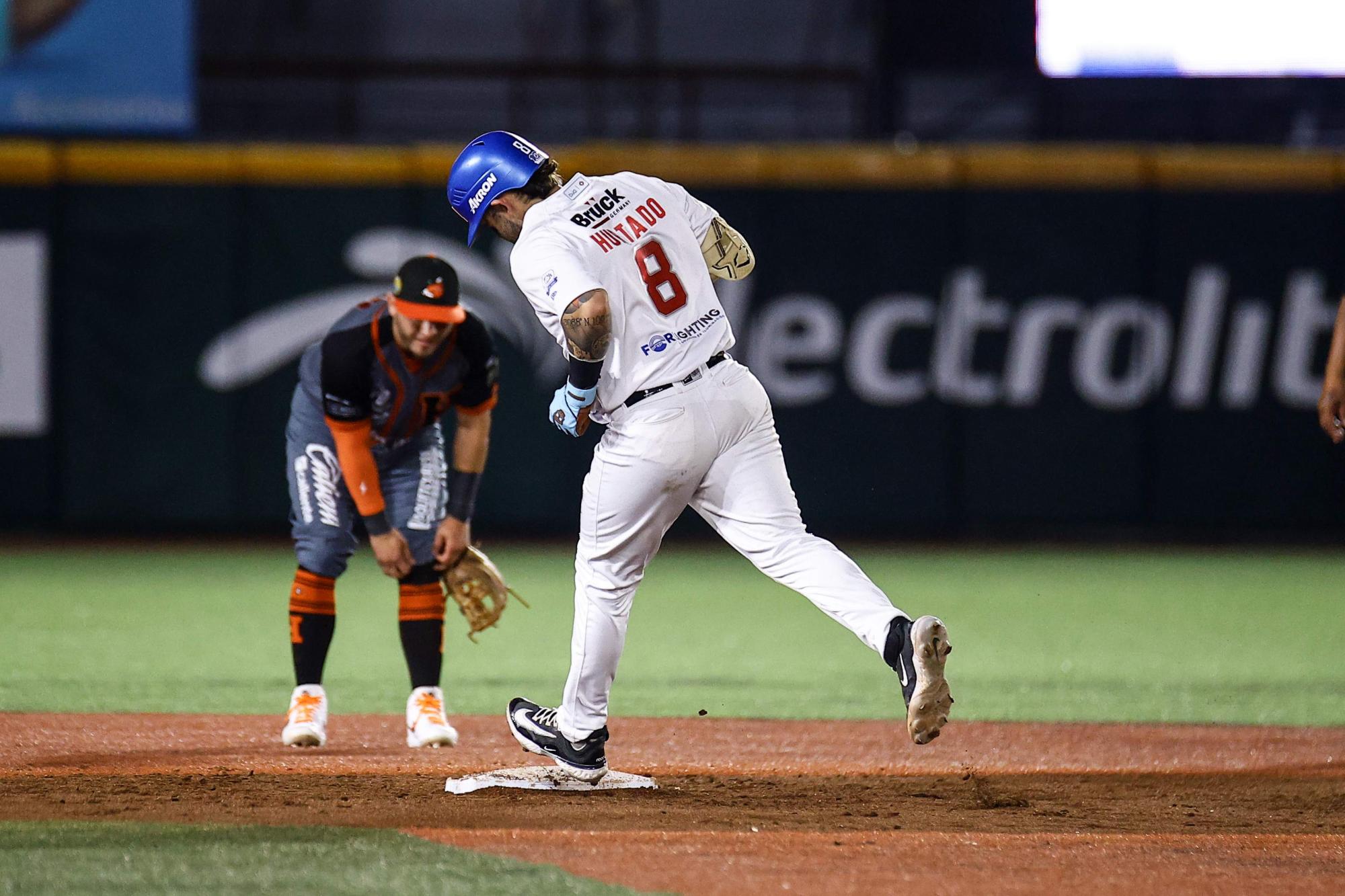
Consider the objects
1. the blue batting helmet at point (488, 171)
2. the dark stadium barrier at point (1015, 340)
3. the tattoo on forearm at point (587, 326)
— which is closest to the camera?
the tattoo on forearm at point (587, 326)

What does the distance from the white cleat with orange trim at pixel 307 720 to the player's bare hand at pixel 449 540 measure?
0.61 meters

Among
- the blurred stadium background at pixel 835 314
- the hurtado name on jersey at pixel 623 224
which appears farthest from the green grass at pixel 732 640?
the hurtado name on jersey at pixel 623 224

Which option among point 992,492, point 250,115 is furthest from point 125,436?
point 992,492

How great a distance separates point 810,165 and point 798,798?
9202mm

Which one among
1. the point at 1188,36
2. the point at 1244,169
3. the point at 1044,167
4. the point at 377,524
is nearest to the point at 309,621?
the point at 377,524

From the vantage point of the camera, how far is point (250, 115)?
15797mm

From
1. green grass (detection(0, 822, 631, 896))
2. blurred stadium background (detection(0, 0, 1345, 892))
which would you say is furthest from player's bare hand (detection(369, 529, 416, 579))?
blurred stadium background (detection(0, 0, 1345, 892))

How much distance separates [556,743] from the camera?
4.78m

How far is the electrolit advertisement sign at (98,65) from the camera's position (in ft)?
42.2

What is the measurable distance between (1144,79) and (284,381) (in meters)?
8.20

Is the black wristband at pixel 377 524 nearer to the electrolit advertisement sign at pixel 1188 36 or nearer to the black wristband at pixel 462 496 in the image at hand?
the black wristband at pixel 462 496

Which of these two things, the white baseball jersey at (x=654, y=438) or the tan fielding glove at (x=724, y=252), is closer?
the white baseball jersey at (x=654, y=438)

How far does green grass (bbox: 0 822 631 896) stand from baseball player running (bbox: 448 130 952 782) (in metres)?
0.83

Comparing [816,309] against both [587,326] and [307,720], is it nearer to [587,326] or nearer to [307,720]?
[307,720]
